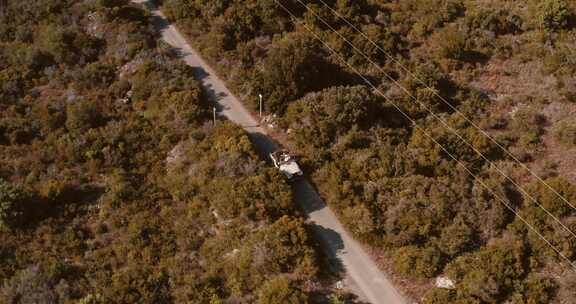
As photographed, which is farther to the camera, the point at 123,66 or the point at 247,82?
the point at 123,66

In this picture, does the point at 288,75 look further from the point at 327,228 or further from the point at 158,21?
the point at 158,21

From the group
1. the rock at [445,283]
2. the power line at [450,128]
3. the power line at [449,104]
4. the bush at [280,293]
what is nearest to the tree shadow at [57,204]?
the bush at [280,293]

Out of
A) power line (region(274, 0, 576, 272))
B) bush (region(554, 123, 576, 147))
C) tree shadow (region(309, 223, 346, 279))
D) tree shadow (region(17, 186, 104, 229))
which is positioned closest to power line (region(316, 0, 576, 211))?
power line (region(274, 0, 576, 272))

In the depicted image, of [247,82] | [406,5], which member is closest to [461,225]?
[247,82]

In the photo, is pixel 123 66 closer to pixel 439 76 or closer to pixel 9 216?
pixel 9 216

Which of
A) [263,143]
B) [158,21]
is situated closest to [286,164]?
[263,143]

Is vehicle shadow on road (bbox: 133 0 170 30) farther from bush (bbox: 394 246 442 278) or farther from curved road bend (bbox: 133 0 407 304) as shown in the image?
bush (bbox: 394 246 442 278)
